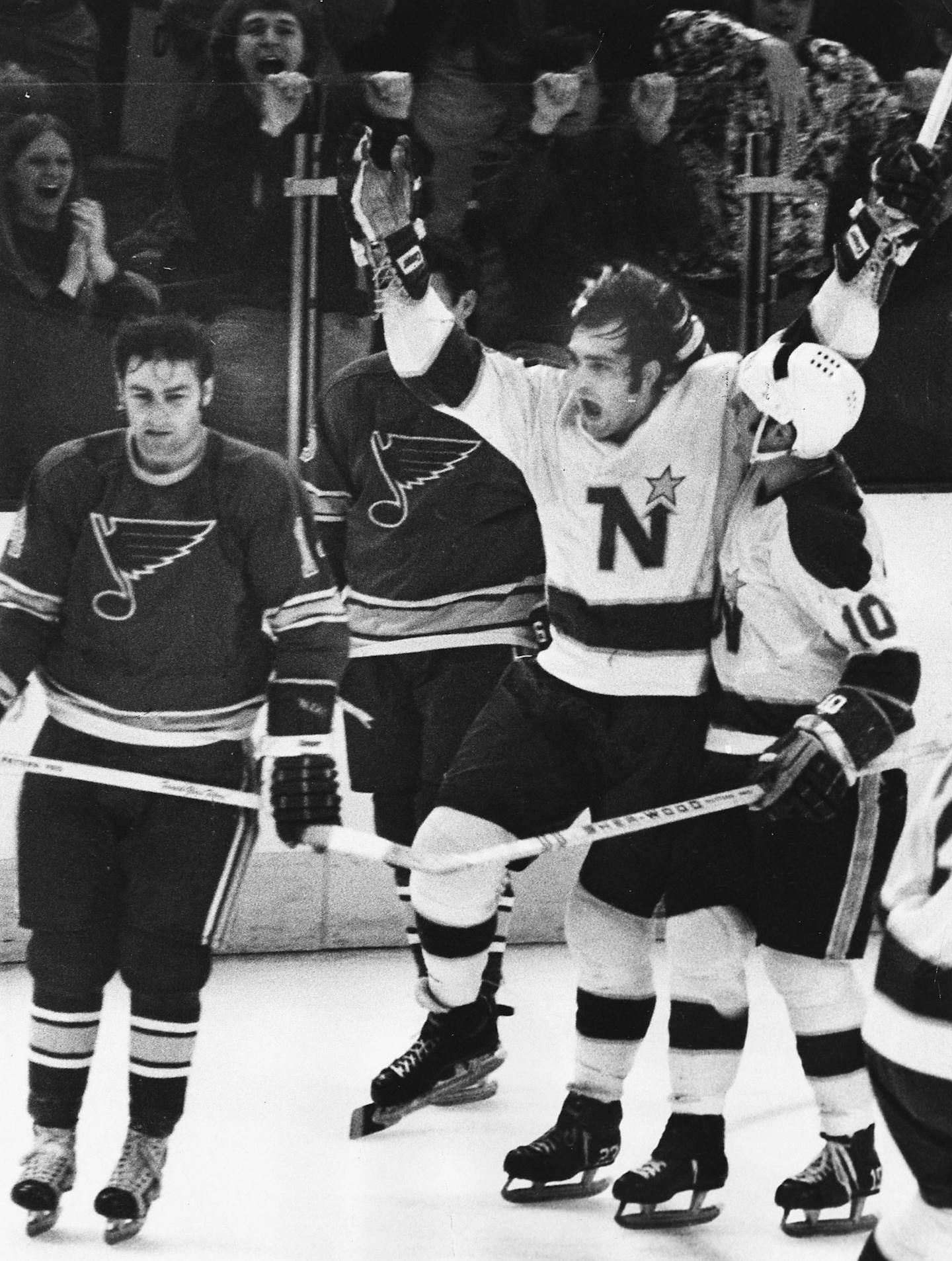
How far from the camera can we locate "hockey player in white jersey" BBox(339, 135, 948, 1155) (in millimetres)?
3102

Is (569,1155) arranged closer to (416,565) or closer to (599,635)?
(599,635)

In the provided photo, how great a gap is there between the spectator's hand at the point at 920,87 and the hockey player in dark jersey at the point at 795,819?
0.41 m

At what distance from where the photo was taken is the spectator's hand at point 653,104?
3068 millimetres

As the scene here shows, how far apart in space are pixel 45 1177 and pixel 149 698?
722 mm

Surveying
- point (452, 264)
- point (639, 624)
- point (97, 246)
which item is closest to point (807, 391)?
point (639, 624)

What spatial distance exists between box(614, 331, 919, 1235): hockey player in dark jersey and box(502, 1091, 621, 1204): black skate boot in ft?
0.26

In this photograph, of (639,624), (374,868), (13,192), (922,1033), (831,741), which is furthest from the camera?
(374,868)

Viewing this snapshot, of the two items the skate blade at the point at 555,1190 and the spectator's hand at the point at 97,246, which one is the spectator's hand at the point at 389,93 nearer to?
the spectator's hand at the point at 97,246

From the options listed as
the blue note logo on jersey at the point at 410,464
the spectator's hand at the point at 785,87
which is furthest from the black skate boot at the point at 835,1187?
the spectator's hand at the point at 785,87

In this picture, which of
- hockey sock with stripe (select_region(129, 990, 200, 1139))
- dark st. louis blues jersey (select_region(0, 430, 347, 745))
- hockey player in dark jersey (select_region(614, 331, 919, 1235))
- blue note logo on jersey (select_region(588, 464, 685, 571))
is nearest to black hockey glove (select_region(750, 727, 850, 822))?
hockey player in dark jersey (select_region(614, 331, 919, 1235))

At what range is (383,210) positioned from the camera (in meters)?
3.01

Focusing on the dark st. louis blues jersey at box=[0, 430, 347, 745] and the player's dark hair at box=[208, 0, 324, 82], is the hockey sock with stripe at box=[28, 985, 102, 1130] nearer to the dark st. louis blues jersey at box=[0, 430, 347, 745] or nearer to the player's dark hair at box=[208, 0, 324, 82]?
the dark st. louis blues jersey at box=[0, 430, 347, 745]

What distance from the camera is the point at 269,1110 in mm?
3160

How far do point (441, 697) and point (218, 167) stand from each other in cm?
89
